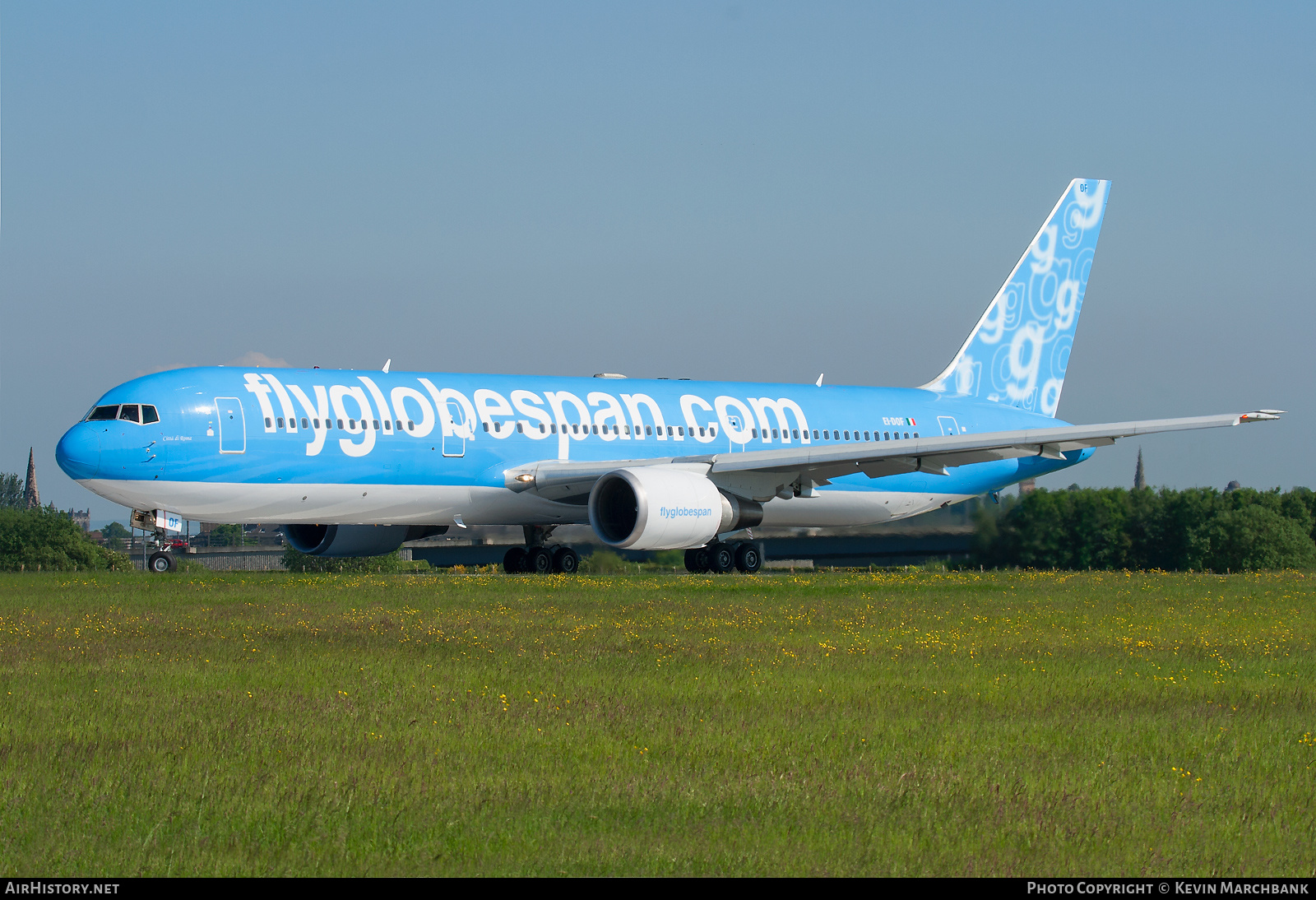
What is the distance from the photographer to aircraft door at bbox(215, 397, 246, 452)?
2216 cm

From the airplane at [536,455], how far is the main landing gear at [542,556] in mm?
51

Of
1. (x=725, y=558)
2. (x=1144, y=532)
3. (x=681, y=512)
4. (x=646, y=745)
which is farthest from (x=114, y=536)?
(x=646, y=745)

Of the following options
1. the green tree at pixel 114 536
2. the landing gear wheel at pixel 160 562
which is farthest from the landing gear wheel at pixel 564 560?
the green tree at pixel 114 536

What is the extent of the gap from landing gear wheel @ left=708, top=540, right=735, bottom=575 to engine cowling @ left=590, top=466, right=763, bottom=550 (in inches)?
91.7

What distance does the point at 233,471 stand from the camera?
72.7 ft

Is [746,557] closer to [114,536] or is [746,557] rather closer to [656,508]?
[656,508]

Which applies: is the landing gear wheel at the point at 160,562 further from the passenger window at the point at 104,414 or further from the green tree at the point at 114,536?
the green tree at the point at 114,536

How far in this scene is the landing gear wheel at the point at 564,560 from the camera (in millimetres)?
27344

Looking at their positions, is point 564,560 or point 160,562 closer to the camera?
point 160,562

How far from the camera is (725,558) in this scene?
89.9 feet

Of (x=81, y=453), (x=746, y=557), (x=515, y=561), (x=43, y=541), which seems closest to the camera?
(x=81, y=453)

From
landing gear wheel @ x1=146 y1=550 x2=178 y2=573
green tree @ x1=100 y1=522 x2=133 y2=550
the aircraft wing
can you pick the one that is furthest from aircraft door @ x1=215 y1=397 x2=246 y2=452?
green tree @ x1=100 y1=522 x2=133 y2=550

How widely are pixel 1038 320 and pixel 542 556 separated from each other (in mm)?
14528

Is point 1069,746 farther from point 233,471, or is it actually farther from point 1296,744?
point 233,471
